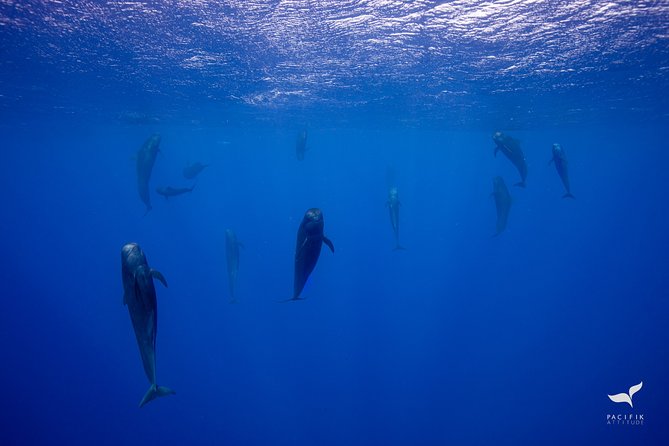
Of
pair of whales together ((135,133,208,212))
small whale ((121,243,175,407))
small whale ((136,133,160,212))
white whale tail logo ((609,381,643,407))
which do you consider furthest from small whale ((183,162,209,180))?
white whale tail logo ((609,381,643,407))

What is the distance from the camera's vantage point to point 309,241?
5023 millimetres

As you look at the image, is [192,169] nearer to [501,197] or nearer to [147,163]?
[147,163]

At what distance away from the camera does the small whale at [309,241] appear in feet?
16.1

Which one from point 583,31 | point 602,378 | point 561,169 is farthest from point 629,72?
point 602,378

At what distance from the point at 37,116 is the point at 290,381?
2474 centimetres

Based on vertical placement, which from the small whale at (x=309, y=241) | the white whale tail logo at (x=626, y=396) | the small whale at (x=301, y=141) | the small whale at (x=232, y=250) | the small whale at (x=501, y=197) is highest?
the small whale at (x=301, y=141)

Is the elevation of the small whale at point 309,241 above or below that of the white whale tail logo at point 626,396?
above

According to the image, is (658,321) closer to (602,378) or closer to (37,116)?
(602,378)

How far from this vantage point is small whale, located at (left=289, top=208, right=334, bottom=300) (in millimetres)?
4895

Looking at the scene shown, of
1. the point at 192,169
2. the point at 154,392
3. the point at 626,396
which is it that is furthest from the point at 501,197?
the point at 626,396

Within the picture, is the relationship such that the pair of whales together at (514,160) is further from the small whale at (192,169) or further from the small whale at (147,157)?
the small whale at (192,169)

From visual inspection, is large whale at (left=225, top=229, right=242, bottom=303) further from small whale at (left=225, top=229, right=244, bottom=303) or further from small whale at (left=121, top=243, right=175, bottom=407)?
small whale at (left=121, top=243, right=175, bottom=407)

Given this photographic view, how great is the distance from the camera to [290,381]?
2380 cm

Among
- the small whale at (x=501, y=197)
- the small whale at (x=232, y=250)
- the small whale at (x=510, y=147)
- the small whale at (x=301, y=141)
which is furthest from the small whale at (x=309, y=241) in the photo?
the small whale at (x=301, y=141)
